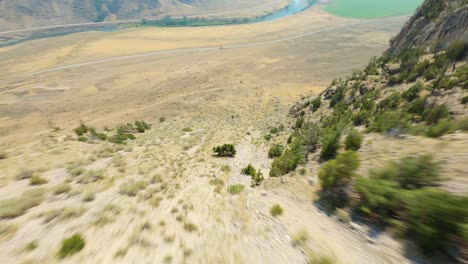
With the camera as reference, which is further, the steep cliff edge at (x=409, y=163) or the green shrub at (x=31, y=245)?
the green shrub at (x=31, y=245)

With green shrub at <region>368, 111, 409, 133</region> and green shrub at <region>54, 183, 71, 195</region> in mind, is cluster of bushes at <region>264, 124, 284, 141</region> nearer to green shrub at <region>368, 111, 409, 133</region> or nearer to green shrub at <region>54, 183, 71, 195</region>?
green shrub at <region>368, 111, 409, 133</region>

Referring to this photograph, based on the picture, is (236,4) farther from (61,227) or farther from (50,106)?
(61,227)

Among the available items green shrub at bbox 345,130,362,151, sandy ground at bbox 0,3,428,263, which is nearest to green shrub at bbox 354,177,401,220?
sandy ground at bbox 0,3,428,263

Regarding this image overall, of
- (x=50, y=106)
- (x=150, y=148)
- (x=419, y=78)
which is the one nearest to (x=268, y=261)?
(x=150, y=148)

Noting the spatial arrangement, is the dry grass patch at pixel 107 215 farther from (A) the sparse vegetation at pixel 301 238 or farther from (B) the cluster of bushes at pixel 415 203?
(B) the cluster of bushes at pixel 415 203

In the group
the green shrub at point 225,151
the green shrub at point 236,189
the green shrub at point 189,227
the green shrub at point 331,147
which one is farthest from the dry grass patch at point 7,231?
the green shrub at point 225,151

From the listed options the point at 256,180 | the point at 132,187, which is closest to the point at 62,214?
the point at 132,187
